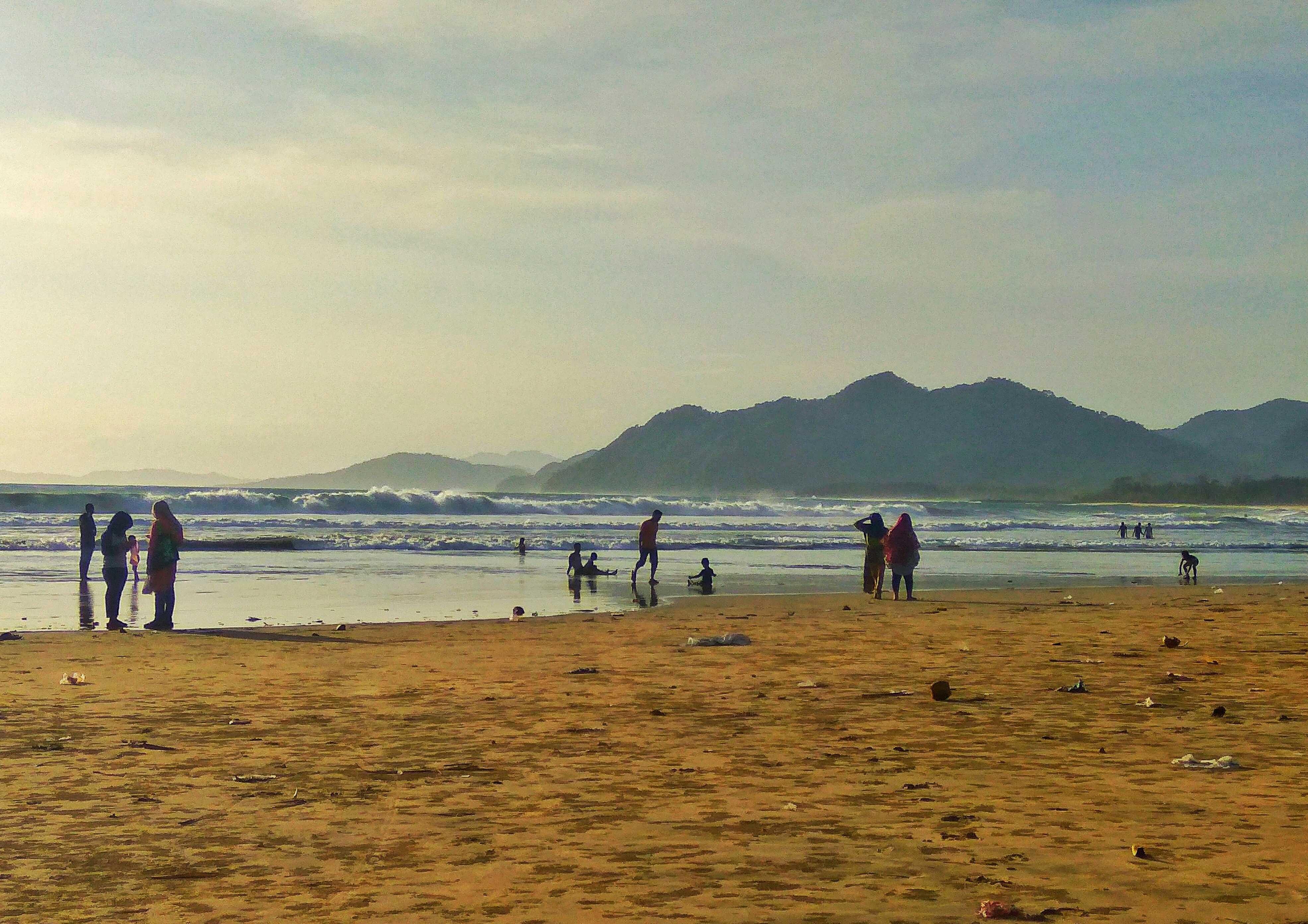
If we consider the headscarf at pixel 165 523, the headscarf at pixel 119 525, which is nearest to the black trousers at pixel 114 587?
the headscarf at pixel 119 525

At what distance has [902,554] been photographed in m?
22.9

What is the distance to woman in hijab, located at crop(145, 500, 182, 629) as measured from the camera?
58.3 ft

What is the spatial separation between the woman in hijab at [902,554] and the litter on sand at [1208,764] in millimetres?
14469

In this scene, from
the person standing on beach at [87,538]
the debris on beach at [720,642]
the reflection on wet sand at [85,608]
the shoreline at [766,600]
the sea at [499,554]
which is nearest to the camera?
the debris on beach at [720,642]

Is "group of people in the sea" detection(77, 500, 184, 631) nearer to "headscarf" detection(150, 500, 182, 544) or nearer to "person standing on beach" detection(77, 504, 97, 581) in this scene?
"headscarf" detection(150, 500, 182, 544)

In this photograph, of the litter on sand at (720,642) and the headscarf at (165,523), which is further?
the headscarf at (165,523)

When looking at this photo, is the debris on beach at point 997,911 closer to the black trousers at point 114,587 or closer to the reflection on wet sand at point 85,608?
the reflection on wet sand at point 85,608

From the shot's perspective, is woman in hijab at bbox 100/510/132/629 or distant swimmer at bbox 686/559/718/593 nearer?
woman in hijab at bbox 100/510/132/629

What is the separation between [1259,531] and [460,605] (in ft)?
189

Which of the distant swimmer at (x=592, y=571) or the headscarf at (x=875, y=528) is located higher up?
the headscarf at (x=875, y=528)

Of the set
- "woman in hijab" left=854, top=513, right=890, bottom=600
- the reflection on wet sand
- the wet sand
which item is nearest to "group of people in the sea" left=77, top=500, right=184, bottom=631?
the reflection on wet sand

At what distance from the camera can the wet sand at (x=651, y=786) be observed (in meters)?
→ 5.29

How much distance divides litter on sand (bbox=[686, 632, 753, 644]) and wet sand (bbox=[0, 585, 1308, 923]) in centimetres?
61

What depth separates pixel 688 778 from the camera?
772cm
